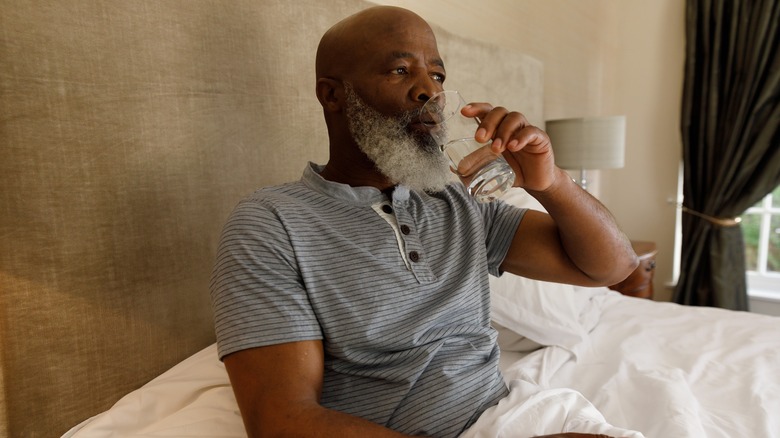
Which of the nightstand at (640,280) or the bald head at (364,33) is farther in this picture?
the nightstand at (640,280)

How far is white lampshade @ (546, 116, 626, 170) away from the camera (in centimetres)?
229

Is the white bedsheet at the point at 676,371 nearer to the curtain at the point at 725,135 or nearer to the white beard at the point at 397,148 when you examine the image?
the white beard at the point at 397,148

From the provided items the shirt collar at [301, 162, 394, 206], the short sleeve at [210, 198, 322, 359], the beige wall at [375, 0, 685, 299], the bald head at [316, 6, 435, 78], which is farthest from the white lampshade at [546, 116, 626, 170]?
the short sleeve at [210, 198, 322, 359]

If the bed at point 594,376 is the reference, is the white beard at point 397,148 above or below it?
above

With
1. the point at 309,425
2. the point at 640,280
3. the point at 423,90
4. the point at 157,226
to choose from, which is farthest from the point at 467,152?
the point at 640,280

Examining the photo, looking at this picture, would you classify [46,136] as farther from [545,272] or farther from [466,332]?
[545,272]

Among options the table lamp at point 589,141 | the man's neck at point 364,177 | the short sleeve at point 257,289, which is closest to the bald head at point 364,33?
the man's neck at point 364,177

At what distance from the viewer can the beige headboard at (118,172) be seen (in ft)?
2.44

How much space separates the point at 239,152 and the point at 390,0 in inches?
28.3

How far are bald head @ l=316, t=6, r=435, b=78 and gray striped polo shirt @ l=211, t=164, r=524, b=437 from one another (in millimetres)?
215

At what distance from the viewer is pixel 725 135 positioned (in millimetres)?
2668

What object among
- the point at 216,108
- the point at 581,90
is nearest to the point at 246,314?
the point at 216,108

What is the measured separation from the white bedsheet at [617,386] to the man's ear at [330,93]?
0.51m

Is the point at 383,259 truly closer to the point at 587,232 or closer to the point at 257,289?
the point at 257,289
